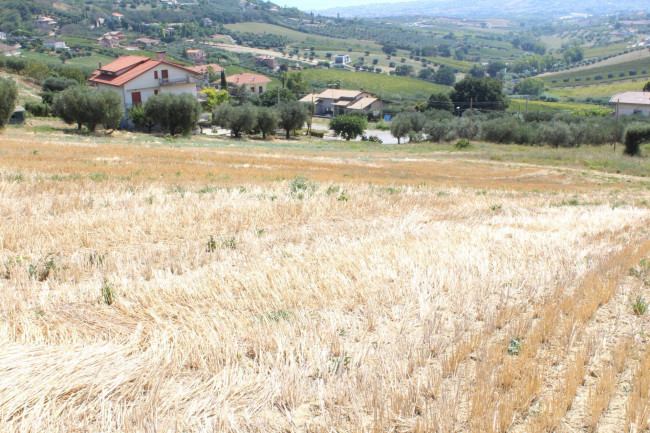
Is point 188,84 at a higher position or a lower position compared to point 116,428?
higher

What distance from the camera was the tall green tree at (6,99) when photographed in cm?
4825

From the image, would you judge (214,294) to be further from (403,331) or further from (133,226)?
(133,226)

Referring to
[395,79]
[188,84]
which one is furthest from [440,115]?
[395,79]

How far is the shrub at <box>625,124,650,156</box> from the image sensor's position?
182 ft

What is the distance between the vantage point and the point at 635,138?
56.4 metres

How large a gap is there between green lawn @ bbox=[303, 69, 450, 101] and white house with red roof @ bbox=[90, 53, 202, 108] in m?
84.1

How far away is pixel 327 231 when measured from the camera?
11.9 metres

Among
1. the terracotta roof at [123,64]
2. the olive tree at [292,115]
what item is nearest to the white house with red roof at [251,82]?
the terracotta roof at [123,64]

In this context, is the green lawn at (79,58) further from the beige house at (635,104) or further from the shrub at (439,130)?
the beige house at (635,104)

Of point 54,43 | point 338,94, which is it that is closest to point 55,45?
point 54,43

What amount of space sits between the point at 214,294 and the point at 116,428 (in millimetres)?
2929

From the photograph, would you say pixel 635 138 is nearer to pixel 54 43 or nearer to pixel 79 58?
pixel 79 58

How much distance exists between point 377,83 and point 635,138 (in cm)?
12514

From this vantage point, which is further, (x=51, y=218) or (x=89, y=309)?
(x=51, y=218)
